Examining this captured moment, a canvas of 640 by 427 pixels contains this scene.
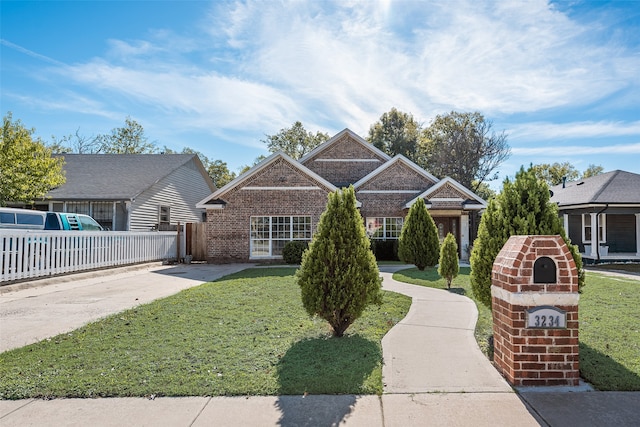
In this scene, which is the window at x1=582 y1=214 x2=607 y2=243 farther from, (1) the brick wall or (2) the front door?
(1) the brick wall

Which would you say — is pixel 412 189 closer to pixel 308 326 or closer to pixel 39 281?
pixel 308 326

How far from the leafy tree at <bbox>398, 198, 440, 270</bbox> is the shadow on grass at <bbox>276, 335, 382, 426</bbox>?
849cm

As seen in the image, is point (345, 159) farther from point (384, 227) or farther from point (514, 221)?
point (514, 221)

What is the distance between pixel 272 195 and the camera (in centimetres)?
1662

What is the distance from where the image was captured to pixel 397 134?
39.6m

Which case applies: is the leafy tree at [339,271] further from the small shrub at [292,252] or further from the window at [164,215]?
the window at [164,215]

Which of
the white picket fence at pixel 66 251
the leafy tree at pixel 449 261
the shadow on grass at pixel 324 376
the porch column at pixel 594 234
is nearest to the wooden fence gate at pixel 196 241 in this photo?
the white picket fence at pixel 66 251

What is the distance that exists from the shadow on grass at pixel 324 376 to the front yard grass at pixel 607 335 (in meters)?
1.66

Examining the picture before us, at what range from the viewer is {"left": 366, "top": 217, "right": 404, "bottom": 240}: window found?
18.4 metres

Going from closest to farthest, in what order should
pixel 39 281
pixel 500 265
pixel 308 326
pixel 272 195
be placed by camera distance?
pixel 500 265, pixel 308 326, pixel 39 281, pixel 272 195

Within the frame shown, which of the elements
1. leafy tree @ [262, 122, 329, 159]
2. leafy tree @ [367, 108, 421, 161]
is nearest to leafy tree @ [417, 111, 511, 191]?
leafy tree @ [367, 108, 421, 161]

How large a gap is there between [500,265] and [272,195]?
13.5 meters

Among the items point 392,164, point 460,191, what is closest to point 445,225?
point 460,191

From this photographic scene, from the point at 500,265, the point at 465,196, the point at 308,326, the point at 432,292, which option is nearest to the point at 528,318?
the point at 500,265
